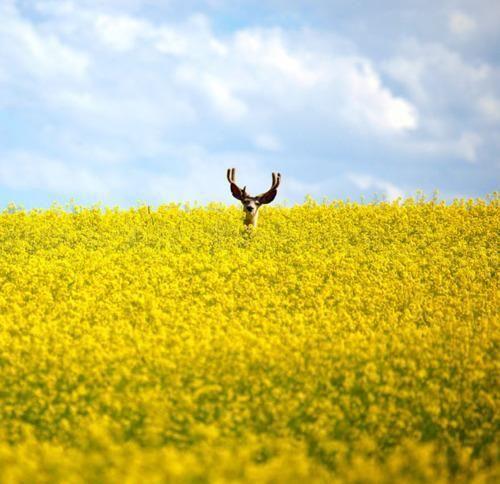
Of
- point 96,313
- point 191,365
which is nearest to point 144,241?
point 96,313

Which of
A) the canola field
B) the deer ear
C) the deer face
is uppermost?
the deer ear

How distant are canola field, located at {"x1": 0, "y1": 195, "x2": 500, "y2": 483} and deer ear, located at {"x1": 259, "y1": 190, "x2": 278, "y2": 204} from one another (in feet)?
3.51

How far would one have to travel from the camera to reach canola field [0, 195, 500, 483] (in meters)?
8.46

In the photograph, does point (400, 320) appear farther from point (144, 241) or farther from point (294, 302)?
point (144, 241)

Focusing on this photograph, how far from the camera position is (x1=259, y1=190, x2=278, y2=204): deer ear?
69.4ft

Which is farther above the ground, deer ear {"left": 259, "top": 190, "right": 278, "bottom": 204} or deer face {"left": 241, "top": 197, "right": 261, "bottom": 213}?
deer ear {"left": 259, "top": 190, "right": 278, "bottom": 204}

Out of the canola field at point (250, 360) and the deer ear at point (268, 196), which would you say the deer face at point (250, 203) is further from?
the canola field at point (250, 360)

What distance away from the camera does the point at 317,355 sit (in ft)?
36.6

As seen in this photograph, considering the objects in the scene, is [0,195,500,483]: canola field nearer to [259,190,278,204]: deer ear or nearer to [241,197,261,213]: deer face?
[241,197,261,213]: deer face

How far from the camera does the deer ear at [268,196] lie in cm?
2116

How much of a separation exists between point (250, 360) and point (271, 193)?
10636 mm

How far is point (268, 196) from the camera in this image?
2130cm

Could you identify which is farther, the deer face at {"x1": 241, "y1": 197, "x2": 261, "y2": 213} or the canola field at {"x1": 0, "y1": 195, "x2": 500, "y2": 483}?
the deer face at {"x1": 241, "y1": 197, "x2": 261, "y2": 213}

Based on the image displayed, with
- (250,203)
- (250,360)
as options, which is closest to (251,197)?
(250,203)
